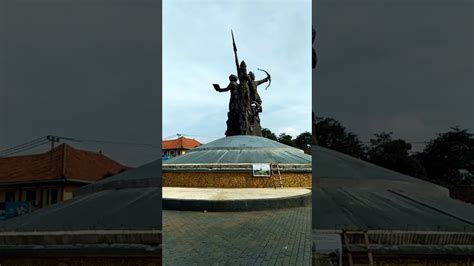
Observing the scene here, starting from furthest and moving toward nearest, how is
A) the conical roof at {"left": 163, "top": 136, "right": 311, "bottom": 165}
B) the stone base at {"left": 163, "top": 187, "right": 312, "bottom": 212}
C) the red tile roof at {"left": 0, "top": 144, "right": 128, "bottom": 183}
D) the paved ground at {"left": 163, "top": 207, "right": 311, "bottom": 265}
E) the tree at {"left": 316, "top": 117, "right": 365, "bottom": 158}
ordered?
the conical roof at {"left": 163, "top": 136, "right": 311, "bottom": 165} → the stone base at {"left": 163, "top": 187, "right": 312, "bottom": 212} → the paved ground at {"left": 163, "top": 207, "right": 311, "bottom": 265} → the tree at {"left": 316, "top": 117, "right": 365, "bottom": 158} → the red tile roof at {"left": 0, "top": 144, "right": 128, "bottom": 183}

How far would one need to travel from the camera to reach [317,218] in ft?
13.7

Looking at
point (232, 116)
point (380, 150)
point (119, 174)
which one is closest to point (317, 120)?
Result: point (380, 150)

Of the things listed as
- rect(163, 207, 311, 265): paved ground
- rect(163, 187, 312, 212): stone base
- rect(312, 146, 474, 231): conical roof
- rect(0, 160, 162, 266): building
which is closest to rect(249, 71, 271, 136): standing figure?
rect(163, 187, 312, 212): stone base

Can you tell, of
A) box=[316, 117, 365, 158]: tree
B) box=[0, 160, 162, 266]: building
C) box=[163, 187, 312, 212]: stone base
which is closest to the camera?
box=[0, 160, 162, 266]: building

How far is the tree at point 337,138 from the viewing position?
14.7ft

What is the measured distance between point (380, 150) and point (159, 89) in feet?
7.50

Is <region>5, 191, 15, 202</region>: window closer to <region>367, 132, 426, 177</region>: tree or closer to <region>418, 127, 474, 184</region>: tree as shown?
<region>367, 132, 426, 177</region>: tree

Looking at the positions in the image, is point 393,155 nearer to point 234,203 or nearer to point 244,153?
point 234,203

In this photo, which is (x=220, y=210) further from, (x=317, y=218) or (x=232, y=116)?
(x=232, y=116)

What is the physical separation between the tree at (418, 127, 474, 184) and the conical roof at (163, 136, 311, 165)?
194 inches

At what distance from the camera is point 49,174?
424cm

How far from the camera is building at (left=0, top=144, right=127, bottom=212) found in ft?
14.0

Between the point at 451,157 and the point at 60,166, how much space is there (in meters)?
3.83

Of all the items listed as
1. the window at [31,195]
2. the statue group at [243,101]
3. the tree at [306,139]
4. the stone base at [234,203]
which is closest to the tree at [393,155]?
the tree at [306,139]
